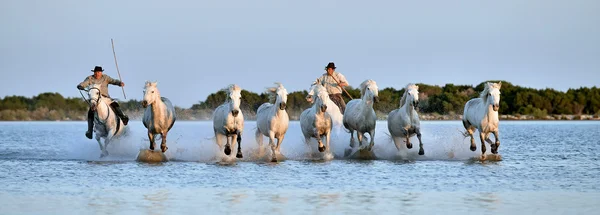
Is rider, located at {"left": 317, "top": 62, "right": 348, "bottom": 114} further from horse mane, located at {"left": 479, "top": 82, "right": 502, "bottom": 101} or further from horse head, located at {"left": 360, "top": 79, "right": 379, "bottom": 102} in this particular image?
horse mane, located at {"left": 479, "top": 82, "right": 502, "bottom": 101}

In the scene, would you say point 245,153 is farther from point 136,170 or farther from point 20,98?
point 20,98

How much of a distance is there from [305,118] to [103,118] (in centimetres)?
436

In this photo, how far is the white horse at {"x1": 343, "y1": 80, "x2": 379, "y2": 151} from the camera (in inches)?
883

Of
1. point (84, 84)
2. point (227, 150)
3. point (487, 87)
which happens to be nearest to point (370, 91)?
point (487, 87)

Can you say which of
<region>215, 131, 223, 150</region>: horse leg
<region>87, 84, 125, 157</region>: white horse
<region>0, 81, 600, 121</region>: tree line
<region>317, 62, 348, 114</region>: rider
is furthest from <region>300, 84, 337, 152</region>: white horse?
<region>0, 81, 600, 121</region>: tree line

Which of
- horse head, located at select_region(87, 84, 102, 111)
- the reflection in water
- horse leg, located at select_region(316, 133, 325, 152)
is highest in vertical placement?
horse head, located at select_region(87, 84, 102, 111)

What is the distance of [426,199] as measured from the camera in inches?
580

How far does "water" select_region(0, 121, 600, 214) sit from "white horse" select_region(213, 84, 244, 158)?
51 cm

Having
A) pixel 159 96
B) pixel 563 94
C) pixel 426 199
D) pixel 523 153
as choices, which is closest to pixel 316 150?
pixel 159 96

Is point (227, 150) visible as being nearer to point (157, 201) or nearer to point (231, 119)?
point (231, 119)

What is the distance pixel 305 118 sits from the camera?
76.5ft

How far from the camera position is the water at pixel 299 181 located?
45.7ft

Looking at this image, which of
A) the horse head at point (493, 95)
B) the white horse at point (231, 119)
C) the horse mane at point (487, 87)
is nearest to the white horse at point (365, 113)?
the horse mane at point (487, 87)

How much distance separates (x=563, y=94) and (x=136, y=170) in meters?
50.1
